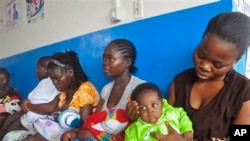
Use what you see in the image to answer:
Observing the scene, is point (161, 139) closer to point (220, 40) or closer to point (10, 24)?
point (220, 40)

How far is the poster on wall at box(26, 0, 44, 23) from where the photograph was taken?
5.15 feet

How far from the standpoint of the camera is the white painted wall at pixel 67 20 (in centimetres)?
112

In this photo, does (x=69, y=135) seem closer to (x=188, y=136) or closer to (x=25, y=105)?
(x=25, y=105)

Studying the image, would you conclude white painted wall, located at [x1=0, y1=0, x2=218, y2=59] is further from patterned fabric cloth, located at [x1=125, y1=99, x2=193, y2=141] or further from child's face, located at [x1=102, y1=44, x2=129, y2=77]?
patterned fabric cloth, located at [x1=125, y1=99, x2=193, y2=141]

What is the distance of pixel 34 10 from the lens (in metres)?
1.62

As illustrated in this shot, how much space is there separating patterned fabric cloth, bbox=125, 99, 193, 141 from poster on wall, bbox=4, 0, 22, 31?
1.12 m

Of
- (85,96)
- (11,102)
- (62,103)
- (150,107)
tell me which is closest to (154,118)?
(150,107)

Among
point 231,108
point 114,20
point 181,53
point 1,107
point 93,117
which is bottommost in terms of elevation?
point 1,107

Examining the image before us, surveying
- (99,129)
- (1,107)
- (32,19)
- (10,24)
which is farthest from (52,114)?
(10,24)

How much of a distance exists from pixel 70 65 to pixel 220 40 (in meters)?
0.72

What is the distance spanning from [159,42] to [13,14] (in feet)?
3.43

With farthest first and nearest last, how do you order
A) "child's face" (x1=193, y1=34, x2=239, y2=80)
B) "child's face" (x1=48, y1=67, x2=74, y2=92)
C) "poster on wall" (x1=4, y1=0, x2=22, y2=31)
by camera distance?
"poster on wall" (x1=4, y1=0, x2=22, y2=31) < "child's face" (x1=48, y1=67, x2=74, y2=92) < "child's face" (x1=193, y1=34, x2=239, y2=80)

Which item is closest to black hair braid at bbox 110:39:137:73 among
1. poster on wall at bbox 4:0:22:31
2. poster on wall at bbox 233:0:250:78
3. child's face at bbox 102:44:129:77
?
child's face at bbox 102:44:129:77

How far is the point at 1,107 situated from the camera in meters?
1.62
